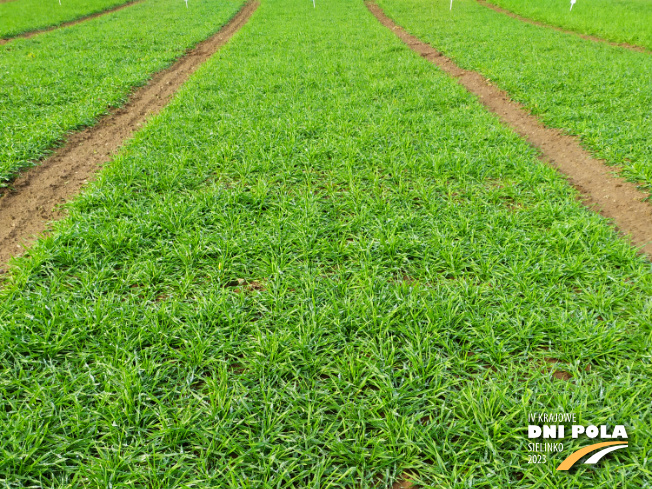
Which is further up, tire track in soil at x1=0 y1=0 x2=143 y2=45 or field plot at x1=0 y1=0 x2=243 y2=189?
tire track in soil at x1=0 y1=0 x2=143 y2=45

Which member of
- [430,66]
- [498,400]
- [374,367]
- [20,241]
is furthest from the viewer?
[430,66]

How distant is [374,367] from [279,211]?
7.03 feet

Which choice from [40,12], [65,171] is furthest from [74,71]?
[40,12]

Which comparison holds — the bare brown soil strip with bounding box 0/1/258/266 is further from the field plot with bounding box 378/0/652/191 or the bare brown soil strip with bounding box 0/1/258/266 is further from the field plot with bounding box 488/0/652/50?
the field plot with bounding box 488/0/652/50

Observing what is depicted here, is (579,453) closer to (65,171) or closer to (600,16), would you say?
(65,171)

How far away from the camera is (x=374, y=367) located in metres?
2.29

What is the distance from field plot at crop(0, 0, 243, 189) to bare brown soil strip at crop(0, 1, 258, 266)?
20 centimetres

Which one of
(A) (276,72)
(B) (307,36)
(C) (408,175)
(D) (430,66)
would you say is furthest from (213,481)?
(B) (307,36)

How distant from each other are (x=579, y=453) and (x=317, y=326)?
5.30 ft

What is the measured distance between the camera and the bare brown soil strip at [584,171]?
3.88 metres

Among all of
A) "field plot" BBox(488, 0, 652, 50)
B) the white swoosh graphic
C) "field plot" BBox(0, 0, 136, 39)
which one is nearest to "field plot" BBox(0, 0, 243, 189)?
"field plot" BBox(0, 0, 136, 39)

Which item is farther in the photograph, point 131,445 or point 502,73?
point 502,73

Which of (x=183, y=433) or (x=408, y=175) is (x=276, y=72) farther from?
(x=183, y=433)

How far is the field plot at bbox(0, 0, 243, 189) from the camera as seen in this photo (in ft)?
18.2
